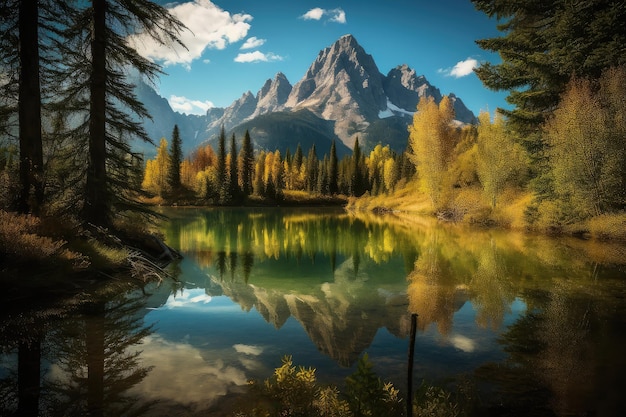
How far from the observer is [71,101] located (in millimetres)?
13328

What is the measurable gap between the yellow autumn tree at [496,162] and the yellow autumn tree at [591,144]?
9244 mm

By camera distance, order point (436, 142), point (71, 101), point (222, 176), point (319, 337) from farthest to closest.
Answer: point (222, 176), point (436, 142), point (71, 101), point (319, 337)

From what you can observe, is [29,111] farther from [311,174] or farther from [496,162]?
[311,174]

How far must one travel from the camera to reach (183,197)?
85812 mm

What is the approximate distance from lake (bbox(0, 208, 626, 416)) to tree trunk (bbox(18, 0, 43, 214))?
415 centimetres

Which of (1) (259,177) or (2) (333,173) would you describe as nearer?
(2) (333,173)

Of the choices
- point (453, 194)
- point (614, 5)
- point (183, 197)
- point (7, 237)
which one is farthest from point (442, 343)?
point (183, 197)

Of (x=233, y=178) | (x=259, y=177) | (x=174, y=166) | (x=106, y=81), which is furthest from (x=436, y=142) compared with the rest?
(x=259, y=177)

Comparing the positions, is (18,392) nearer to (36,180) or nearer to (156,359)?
(156,359)

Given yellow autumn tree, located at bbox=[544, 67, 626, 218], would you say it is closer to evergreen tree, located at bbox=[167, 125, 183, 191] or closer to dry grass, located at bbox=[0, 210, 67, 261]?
dry grass, located at bbox=[0, 210, 67, 261]

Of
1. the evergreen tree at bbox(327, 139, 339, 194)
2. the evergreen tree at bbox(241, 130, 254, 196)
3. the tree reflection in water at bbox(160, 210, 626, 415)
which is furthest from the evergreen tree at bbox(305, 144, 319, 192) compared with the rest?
the tree reflection in water at bbox(160, 210, 626, 415)

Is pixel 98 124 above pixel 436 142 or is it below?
below

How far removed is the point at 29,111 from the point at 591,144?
29674 mm

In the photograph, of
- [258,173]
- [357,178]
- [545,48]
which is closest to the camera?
[545,48]
